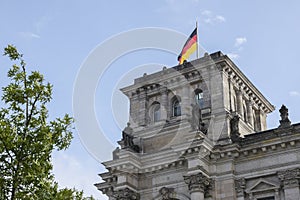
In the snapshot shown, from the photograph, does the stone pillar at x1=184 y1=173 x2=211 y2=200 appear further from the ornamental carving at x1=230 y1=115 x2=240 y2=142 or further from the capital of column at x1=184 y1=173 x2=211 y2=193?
the ornamental carving at x1=230 y1=115 x2=240 y2=142

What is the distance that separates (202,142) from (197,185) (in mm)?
2578

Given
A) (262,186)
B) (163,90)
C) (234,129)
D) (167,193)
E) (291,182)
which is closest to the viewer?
(291,182)

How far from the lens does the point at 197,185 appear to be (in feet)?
94.2

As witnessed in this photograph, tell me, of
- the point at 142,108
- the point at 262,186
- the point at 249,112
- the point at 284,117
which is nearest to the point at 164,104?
the point at 142,108

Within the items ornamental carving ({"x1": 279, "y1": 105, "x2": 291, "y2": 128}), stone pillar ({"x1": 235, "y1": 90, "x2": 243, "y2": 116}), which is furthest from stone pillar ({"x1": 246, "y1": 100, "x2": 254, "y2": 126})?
ornamental carving ({"x1": 279, "y1": 105, "x2": 291, "y2": 128})

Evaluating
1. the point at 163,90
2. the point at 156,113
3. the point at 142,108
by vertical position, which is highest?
the point at 163,90

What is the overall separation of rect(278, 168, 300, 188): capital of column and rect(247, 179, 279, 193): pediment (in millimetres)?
636

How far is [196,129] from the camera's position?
101 feet

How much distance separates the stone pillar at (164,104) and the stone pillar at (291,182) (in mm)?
10321

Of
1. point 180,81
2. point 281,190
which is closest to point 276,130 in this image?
point 281,190

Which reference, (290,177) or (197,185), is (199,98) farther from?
(290,177)

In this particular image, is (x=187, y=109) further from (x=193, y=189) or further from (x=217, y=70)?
(x=193, y=189)

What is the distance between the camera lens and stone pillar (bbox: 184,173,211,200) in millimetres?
28672

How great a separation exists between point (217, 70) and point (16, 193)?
66.7 ft
